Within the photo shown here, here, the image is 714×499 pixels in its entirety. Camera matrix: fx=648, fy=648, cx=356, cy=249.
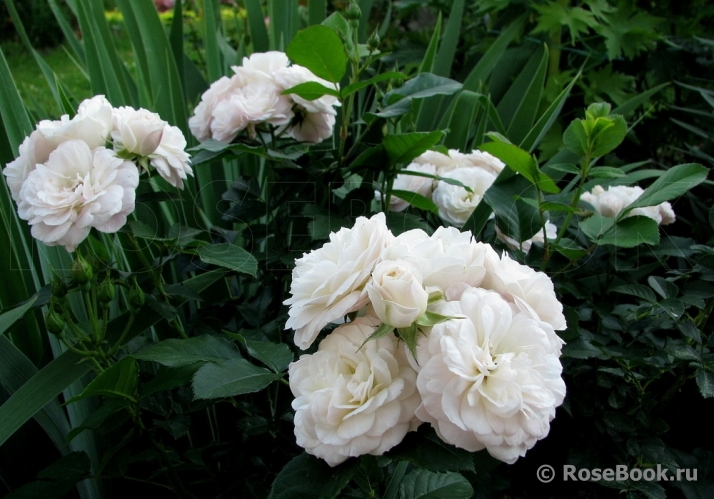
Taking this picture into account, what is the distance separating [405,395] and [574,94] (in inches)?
64.1

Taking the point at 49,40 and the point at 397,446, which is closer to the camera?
the point at 397,446

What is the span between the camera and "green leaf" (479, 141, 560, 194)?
778 millimetres

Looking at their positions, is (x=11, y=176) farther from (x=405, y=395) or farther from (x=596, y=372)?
(x=596, y=372)

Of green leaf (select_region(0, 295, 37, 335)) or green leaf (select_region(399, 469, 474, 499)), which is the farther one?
green leaf (select_region(0, 295, 37, 335))

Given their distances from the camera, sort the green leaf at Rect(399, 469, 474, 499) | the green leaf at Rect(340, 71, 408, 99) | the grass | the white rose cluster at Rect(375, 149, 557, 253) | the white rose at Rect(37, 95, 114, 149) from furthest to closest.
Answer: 1. the grass
2. the white rose cluster at Rect(375, 149, 557, 253)
3. the green leaf at Rect(340, 71, 408, 99)
4. the white rose at Rect(37, 95, 114, 149)
5. the green leaf at Rect(399, 469, 474, 499)

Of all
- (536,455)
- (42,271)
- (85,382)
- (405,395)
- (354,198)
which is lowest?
(536,455)

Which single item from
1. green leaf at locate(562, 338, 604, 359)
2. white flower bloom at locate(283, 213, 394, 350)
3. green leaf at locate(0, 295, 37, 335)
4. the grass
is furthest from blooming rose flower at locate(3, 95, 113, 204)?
the grass

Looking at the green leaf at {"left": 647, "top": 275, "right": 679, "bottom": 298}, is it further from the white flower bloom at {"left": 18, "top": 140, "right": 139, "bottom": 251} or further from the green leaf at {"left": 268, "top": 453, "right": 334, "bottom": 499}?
the white flower bloom at {"left": 18, "top": 140, "right": 139, "bottom": 251}

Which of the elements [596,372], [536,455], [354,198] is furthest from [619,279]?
[354,198]

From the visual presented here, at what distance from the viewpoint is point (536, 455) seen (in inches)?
39.3

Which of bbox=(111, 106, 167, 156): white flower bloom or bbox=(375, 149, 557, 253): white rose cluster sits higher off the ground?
bbox=(111, 106, 167, 156): white flower bloom

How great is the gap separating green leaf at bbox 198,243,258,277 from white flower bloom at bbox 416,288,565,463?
32 cm

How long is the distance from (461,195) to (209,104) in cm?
39

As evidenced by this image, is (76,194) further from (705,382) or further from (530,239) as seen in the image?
(705,382)
